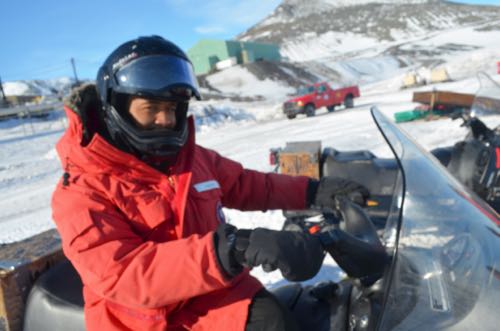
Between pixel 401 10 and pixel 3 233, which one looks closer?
pixel 3 233

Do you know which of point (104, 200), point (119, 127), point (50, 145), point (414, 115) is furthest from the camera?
point (50, 145)

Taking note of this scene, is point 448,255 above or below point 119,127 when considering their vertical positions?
below

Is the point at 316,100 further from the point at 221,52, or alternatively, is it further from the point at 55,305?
the point at 221,52

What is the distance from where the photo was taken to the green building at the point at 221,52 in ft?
158

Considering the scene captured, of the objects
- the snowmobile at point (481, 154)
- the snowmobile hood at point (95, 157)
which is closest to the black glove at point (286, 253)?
the snowmobile hood at point (95, 157)

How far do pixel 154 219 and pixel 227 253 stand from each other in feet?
1.36

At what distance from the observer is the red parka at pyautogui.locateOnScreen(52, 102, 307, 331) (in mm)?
1296

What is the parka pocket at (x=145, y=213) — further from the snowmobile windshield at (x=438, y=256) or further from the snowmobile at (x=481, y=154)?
the snowmobile at (x=481, y=154)

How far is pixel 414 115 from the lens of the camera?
1062cm

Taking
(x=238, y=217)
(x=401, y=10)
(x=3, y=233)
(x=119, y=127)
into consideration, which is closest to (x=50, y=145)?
(x=3, y=233)

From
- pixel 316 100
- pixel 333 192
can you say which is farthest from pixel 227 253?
pixel 316 100

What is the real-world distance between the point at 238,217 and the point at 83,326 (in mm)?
3209

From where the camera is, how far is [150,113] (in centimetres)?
173

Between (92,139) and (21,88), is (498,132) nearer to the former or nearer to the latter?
(92,139)
